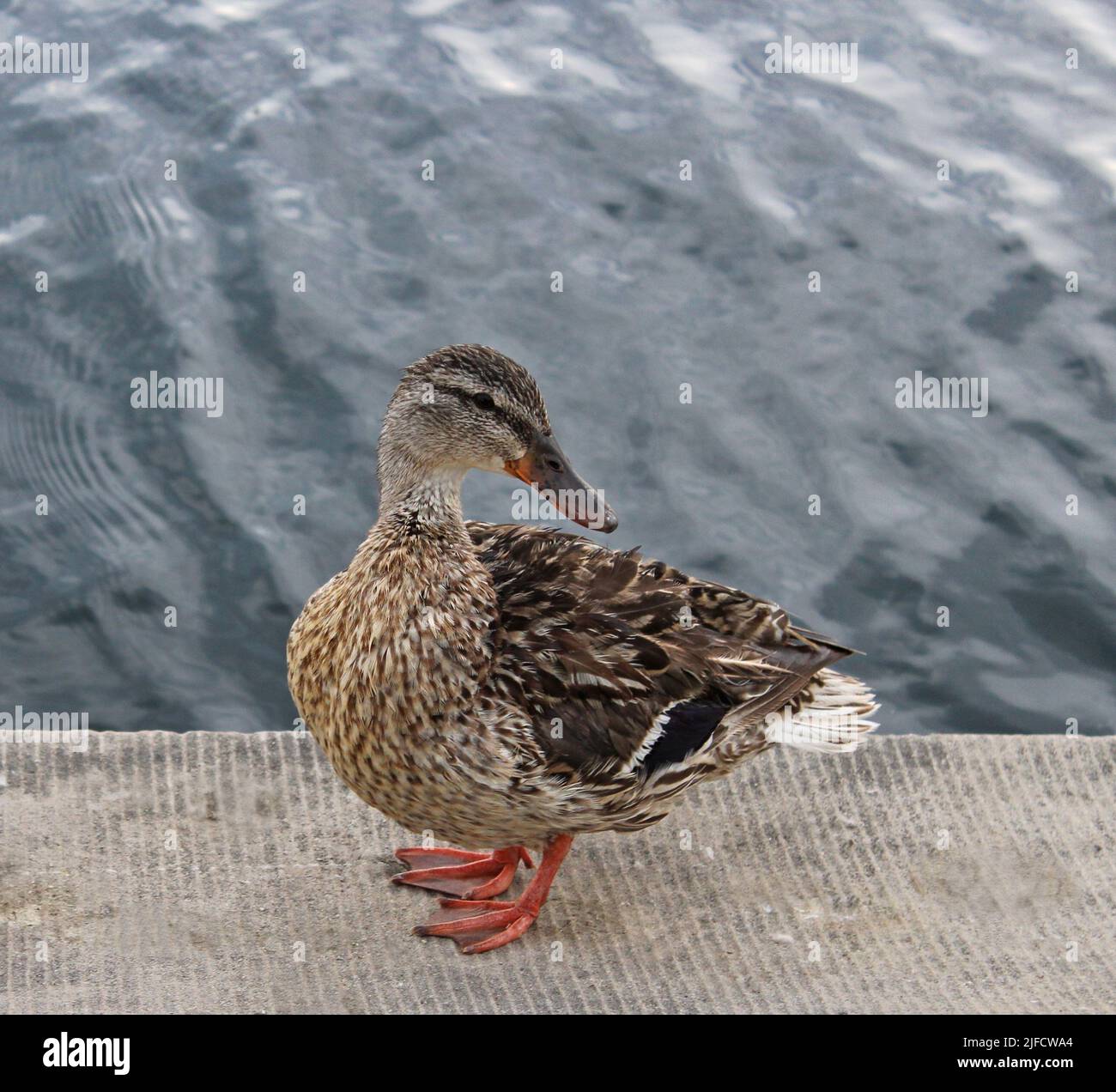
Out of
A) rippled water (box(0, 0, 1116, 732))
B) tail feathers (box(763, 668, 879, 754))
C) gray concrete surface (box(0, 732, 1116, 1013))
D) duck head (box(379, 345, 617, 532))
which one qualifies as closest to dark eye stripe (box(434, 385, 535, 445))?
duck head (box(379, 345, 617, 532))

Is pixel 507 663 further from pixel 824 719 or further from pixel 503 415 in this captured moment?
pixel 824 719

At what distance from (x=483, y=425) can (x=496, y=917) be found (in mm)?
1368

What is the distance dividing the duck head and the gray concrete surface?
118 cm

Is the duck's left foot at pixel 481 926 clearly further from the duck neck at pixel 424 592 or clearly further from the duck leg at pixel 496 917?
the duck neck at pixel 424 592

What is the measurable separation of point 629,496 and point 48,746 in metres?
3.40

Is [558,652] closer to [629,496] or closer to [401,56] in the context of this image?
[629,496]

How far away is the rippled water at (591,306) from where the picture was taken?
23.5 feet

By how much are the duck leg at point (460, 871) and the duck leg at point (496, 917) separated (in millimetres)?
100

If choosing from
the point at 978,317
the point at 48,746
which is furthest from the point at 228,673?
the point at 978,317

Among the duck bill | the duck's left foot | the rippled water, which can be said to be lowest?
the rippled water

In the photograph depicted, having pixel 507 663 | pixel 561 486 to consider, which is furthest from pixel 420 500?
pixel 507 663

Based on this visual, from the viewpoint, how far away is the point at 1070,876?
4672 millimetres

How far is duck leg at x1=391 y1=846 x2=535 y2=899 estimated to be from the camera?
15.2 feet

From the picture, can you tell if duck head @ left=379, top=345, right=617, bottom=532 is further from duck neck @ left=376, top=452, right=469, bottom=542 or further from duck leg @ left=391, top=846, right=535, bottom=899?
duck leg @ left=391, top=846, right=535, bottom=899
